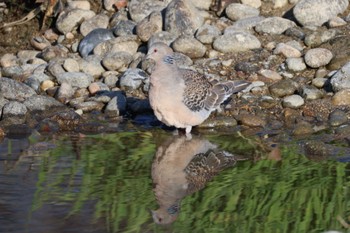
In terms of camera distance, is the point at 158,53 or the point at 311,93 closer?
the point at 158,53

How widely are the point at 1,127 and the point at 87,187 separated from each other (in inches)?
102

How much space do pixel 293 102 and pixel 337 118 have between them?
584 mm

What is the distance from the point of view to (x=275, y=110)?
10305 mm

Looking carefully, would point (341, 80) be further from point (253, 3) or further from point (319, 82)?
point (253, 3)

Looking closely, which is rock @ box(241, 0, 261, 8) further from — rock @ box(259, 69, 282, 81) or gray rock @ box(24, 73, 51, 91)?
gray rock @ box(24, 73, 51, 91)

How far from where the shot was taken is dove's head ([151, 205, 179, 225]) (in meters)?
6.67

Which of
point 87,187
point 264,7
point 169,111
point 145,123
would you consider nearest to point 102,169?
point 87,187

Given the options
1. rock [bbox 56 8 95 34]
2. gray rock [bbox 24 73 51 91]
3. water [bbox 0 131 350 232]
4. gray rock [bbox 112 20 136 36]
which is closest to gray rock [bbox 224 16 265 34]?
gray rock [bbox 112 20 136 36]

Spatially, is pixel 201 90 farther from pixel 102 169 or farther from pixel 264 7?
A: pixel 264 7

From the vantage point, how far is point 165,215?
682 centimetres

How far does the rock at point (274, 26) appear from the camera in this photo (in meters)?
11.8

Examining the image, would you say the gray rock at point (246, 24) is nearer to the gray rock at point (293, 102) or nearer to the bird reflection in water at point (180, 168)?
the gray rock at point (293, 102)

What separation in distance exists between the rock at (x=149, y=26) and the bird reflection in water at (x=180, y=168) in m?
2.54

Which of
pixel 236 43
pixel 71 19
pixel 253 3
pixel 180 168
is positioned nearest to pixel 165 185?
pixel 180 168
